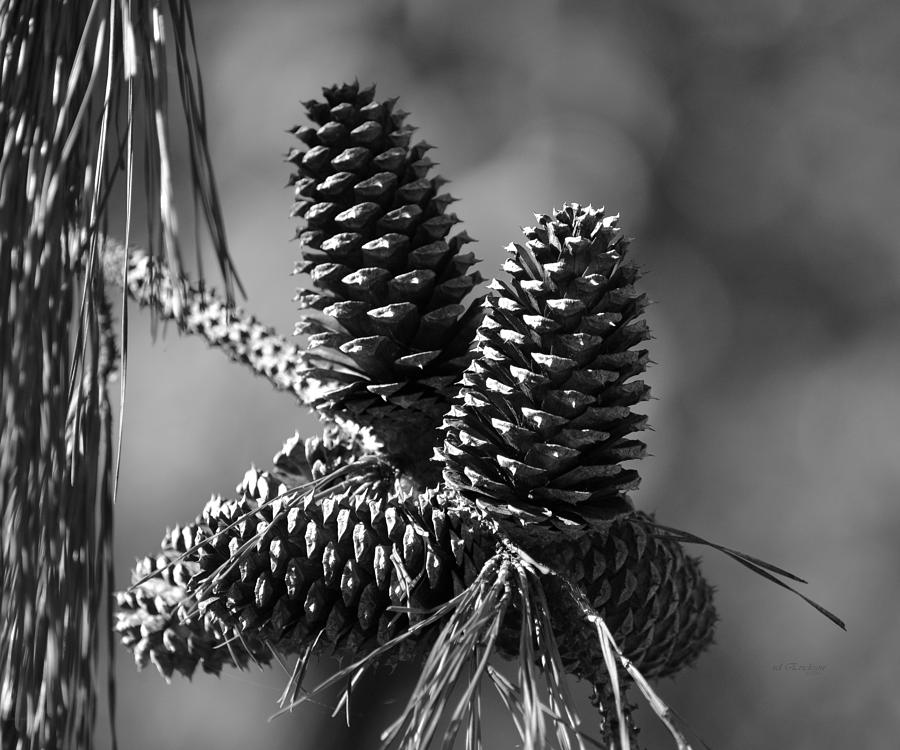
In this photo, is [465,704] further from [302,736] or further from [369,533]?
[302,736]

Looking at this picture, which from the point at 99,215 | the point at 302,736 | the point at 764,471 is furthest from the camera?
the point at 764,471

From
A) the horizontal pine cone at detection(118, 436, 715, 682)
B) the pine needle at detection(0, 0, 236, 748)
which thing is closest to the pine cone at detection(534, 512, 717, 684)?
the horizontal pine cone at detection(118, 436, 715, 682)

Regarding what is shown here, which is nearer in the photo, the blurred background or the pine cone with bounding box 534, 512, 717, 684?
the pine cone with bounding box 534, 512, 717, 684

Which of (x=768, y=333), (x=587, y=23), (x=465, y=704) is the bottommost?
(x=465, y=704)

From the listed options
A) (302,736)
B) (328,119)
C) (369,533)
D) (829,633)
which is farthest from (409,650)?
(829,633)

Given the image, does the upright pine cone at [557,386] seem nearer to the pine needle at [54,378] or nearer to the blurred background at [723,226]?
the pine needle at [54,378]

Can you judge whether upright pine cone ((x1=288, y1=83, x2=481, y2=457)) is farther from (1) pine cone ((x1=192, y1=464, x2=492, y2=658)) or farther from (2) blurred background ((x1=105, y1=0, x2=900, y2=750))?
(2) blurred background ((x1=105, y1=0, x2=900, y2=750))
